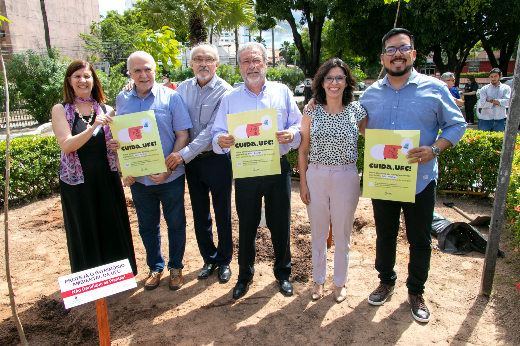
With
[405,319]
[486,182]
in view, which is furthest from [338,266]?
[486,182]

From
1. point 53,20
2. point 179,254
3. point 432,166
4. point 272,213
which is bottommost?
point 179,254

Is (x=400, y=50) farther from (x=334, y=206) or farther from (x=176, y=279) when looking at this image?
(x=176, y=279)

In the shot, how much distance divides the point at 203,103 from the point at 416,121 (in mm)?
1973

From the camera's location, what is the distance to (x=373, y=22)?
16.3 meters

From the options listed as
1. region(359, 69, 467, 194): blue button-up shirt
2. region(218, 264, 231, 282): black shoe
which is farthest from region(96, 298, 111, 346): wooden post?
region(359, 69, 467, 194): blue button-up shirt

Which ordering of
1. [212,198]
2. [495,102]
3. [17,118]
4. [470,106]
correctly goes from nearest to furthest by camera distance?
[212,198]
[495,102]
[470,106]
[17,118]

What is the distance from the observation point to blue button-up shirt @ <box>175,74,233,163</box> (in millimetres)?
3541

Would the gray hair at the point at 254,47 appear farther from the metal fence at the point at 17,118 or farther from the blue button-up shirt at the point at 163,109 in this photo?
the metal fence at the point at 17,118

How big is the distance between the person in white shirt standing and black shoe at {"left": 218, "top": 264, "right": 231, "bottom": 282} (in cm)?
808

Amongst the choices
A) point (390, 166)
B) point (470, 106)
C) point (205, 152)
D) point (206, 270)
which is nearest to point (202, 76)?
point (205, 152)

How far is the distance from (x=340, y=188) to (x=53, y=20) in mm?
32631

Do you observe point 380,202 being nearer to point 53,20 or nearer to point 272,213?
point 272,213

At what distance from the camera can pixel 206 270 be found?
3926mm

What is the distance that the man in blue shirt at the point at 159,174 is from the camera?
3324 mm
